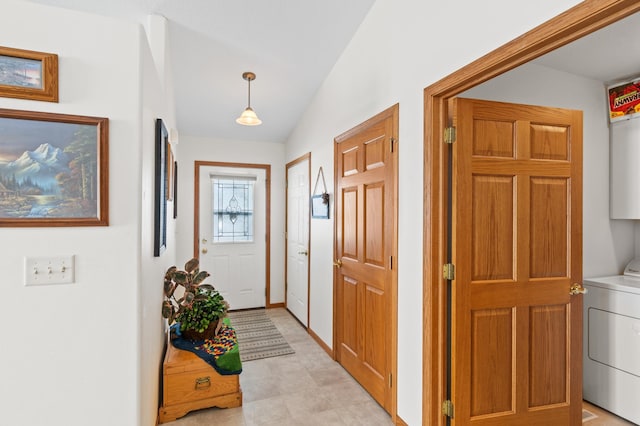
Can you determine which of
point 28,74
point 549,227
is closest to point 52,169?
point 28,74

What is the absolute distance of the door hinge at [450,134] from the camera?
1.85m

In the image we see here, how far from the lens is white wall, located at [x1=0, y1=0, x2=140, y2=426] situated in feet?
4.42

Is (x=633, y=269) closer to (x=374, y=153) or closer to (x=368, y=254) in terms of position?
(x=368, y=254)

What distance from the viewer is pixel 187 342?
248 centimetres

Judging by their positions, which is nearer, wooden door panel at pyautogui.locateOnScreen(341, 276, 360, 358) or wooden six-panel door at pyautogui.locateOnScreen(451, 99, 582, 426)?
wooden six-panel door at pyautogui.locateOnScreen(451, 99, 582, 426)

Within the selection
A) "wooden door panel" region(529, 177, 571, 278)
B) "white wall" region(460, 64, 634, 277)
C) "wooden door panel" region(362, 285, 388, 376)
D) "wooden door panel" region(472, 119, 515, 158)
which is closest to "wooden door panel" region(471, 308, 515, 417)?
"wooden door panel" region(529, 177, 571, 278)

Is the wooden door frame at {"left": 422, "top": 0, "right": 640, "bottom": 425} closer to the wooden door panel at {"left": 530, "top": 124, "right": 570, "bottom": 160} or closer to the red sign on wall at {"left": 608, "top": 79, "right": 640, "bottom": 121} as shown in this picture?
the wooden door panel at {"left": 530, "top": 124, "right": 570, "bottom": 160}

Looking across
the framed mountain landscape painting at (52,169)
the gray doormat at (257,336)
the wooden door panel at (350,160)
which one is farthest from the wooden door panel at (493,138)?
the gray doormat at (257,336)

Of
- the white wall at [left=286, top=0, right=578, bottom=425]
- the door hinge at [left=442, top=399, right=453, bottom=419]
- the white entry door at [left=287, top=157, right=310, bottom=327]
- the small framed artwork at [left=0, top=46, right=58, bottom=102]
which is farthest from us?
the white entry door at [left=287, top=157, right=310, bottom=327]

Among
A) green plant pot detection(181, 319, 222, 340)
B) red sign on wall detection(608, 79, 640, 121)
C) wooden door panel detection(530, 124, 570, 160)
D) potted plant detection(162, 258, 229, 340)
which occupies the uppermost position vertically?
red sign on wall detection(608, 79, 640, 121)

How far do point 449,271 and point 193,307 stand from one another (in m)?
1.80

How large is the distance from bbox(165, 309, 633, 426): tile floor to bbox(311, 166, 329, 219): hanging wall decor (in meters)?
1.37

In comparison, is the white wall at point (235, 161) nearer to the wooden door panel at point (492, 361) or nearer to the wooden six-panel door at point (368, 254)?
the wooden six-panel door at point (368, 254)

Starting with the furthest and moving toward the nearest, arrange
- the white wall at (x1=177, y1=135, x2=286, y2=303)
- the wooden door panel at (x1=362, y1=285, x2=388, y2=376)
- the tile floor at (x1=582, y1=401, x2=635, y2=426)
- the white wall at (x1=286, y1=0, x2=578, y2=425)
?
the white wall at (x1=177, y1=135, x2=286, y2=303), the wooden door panel at (x1=362, y1=285, x2=388, y2=376), the tile floor at (x1=582, y1=401, x2=635, y2=426), the white wall at (x1=286, y1=0, x2=578, y2=425)
